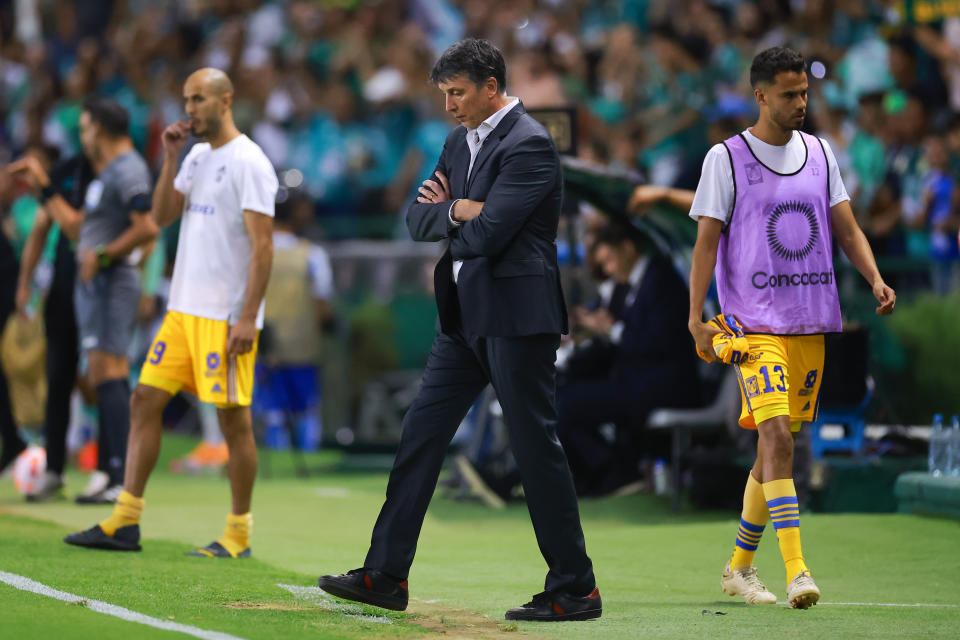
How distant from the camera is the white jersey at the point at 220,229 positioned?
333 inches

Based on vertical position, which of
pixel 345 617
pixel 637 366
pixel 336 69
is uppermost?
pixel 336 69

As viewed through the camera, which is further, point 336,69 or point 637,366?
point 336,69

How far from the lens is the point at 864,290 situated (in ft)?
38.1

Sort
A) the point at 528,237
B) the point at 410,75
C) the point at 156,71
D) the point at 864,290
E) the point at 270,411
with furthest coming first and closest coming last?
the point at 156,71, the point at 410,75, the point at 270,411, the point at 864,290, the point at 528,237

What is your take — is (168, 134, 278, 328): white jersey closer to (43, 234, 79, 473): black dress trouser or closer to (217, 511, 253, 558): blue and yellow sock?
(217, 511, 253, 558): blue and yellow sock

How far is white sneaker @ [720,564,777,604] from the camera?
7.18m

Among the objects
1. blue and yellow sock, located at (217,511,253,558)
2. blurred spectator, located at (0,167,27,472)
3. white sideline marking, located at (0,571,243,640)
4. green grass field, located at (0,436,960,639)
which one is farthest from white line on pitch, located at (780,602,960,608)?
blurred spectator, located at (0,167,27,472)

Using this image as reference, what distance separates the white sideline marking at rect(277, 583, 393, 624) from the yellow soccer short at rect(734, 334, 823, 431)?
1879mm

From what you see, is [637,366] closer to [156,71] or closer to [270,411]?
[270,411]

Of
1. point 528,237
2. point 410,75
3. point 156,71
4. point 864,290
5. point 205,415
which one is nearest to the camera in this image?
point 528,237

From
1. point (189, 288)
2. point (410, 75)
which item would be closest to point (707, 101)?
point (410, 75)

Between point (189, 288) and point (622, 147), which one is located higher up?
A: point (622, 147)

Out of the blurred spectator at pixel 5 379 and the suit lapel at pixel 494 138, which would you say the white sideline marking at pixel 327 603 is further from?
the blurred spectator at pixel 5 379

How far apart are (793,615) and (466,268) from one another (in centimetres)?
206
